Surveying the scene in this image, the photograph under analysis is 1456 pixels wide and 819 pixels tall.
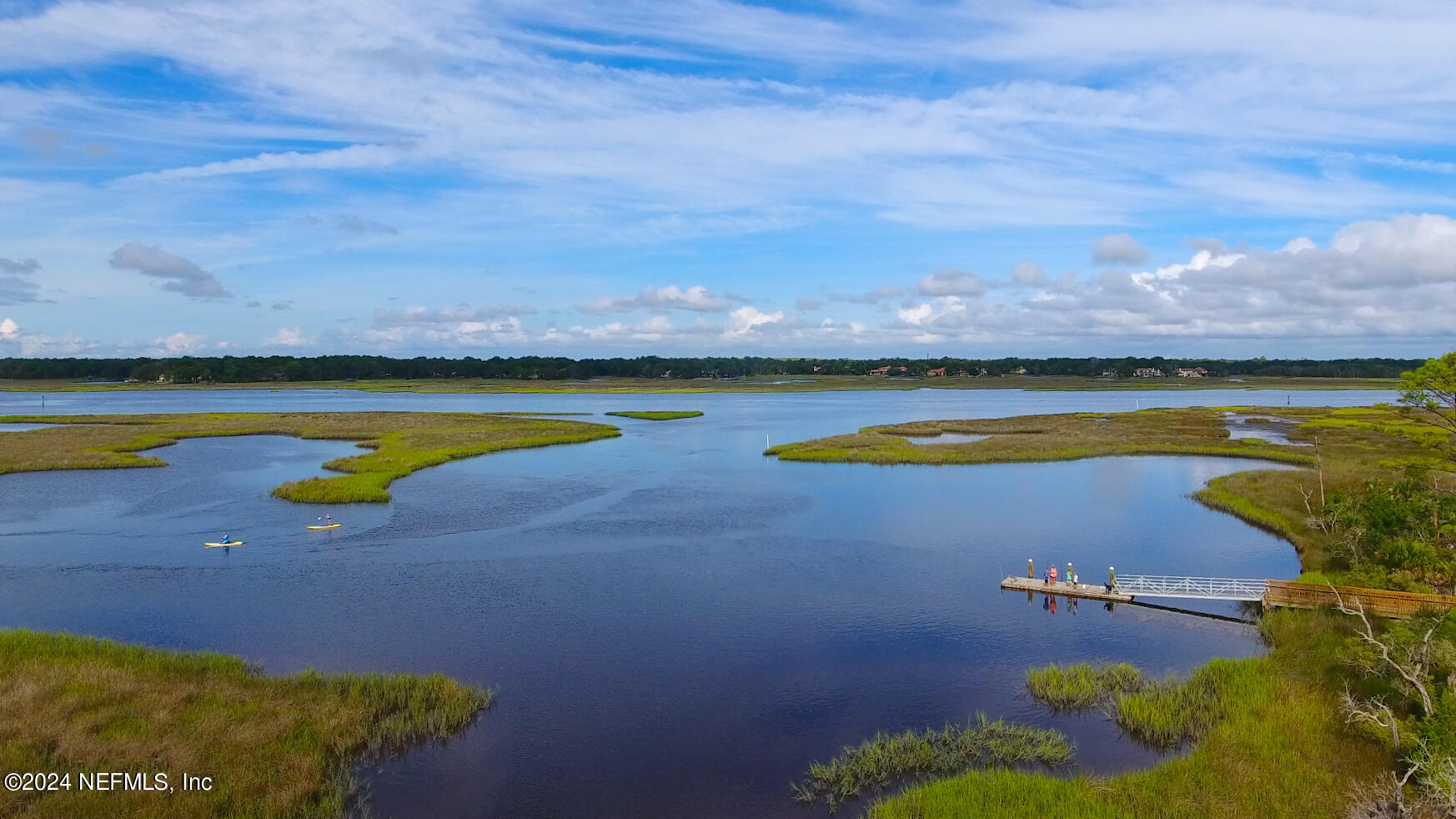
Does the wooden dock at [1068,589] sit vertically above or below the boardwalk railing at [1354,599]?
below

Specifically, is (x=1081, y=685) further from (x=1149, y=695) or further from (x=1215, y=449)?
(x=1215, y=449)

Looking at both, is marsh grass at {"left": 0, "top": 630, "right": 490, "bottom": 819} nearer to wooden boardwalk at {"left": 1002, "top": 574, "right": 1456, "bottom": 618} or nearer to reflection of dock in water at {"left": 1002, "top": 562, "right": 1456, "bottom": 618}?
wooden boardwalk at {"left": 1002, "top": 574, "right": 1456, "bottom": 618}

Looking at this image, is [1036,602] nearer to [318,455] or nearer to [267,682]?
[267,682]

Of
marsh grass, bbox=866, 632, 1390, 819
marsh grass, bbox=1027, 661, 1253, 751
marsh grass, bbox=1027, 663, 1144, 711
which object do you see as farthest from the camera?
marsh grass, bbox=1027, 663, 1144, 711

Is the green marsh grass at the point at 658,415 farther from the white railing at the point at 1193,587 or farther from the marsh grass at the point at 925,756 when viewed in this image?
the marsh grass at the point at 925,756

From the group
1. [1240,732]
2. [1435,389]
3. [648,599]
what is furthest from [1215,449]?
[1240,732]

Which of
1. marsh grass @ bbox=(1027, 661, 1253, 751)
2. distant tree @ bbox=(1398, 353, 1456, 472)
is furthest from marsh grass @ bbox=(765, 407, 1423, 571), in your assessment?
marsh grass @ bbox=(1027, 661, 1253, 751)

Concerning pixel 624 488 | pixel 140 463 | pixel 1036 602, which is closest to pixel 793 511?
pixel 624 488

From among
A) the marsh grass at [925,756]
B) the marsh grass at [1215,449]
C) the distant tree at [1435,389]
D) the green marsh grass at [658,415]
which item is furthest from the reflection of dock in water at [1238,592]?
the green marsh grass at [658,415]
